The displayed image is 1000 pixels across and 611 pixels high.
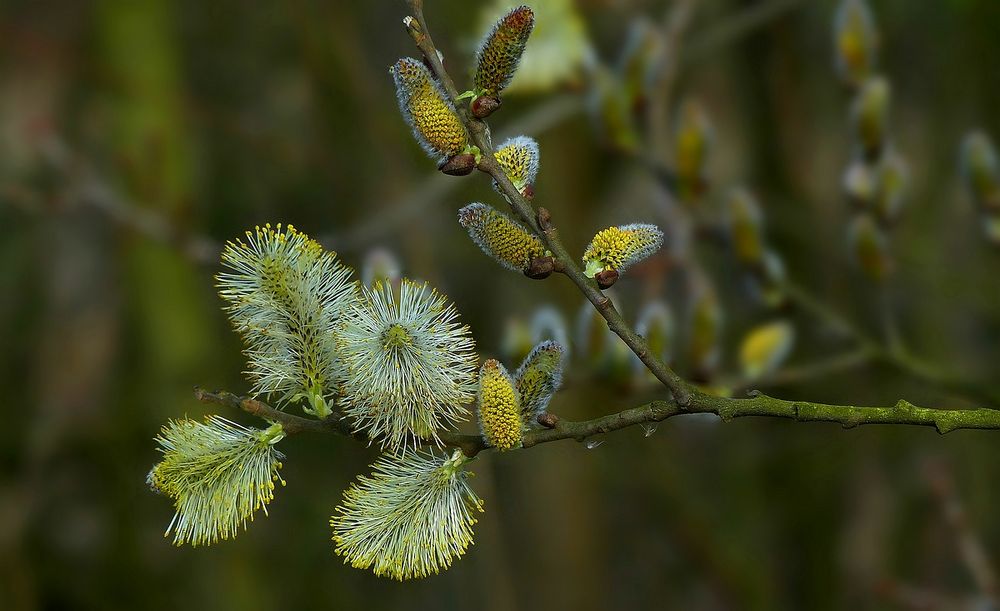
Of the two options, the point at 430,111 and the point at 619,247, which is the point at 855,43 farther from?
the point at 430,111

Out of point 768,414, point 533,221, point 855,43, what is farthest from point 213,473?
point 855,43

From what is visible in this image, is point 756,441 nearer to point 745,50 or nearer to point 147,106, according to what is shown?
point 745,50

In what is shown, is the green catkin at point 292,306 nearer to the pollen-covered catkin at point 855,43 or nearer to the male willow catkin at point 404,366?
the male willow catkin at point 404,366

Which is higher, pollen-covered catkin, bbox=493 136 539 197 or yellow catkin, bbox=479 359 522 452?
pollen-covered catkin, bbox=493 136 539 197

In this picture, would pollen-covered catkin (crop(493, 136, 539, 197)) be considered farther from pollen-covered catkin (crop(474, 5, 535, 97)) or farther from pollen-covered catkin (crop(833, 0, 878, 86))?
pollen-covered catkin (crop(833, 0, 878, 86))

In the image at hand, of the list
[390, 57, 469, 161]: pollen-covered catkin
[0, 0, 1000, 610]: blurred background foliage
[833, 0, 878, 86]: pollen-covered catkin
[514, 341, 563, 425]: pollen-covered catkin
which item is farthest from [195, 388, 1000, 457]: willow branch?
[0, 0, 1000, 610]: blurred background foliage

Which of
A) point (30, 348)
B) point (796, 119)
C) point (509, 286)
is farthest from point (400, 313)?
point (30, 348)
